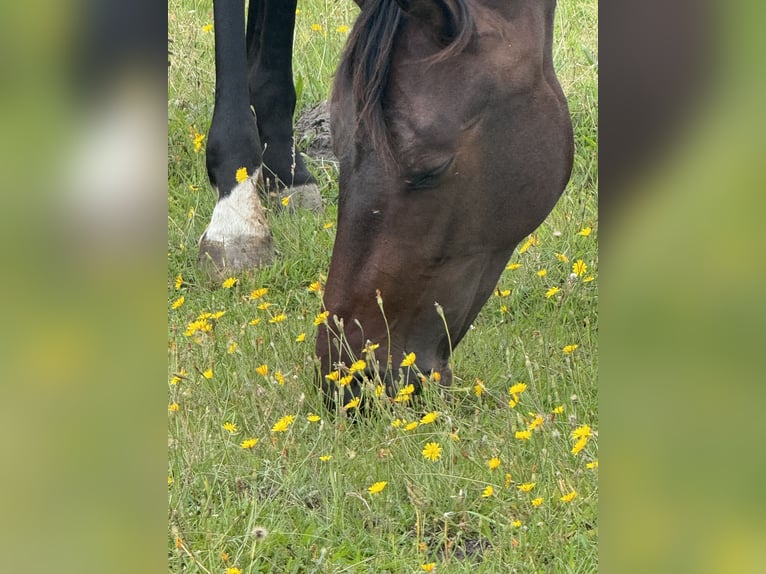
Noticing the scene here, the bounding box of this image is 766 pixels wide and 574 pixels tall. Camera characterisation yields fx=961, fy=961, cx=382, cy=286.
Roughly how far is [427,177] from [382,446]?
73cm

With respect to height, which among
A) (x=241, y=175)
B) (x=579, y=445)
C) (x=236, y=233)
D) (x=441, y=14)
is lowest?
(x=236, y=233)

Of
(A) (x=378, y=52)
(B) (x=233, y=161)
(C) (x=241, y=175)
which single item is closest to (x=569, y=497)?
(A) (x=378, y=52)

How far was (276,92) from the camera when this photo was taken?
4.88m

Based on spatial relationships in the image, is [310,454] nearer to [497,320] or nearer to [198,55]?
[497,320]

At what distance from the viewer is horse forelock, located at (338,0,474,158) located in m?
2.55

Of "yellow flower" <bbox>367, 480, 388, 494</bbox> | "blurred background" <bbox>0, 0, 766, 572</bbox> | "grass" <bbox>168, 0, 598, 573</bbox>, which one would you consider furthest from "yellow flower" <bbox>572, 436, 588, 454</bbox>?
"blurred background" <bbox>0, 0, 766, 572</bbox>

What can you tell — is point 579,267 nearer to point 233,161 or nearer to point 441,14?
point 441,14

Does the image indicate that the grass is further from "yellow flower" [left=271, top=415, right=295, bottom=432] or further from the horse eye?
the horse eye

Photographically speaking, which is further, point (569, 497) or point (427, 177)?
point (427, 177)

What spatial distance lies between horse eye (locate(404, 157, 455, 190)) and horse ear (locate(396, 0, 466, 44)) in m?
0.34

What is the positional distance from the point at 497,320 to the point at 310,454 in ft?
4.92
